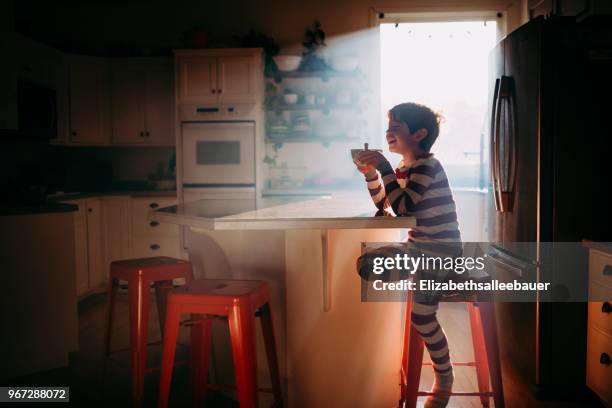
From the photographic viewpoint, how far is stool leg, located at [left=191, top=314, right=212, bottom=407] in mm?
2143

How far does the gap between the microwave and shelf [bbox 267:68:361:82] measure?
1.81 meters

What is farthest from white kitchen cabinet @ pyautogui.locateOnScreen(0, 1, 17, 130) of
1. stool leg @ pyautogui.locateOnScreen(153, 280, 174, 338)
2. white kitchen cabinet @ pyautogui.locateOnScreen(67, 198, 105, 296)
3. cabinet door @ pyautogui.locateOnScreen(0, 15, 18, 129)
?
stool leg @ pyautogui.locateOnScreen(153, 280, 174, 338)

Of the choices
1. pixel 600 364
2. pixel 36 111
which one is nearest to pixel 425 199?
pixel 600 364

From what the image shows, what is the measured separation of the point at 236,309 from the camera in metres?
1.74

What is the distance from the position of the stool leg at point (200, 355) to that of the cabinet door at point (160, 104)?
3.09 metres

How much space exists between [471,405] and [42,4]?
5.05 meters

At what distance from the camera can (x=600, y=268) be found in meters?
2.23

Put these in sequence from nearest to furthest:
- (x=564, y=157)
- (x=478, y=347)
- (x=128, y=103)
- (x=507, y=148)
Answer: (x=478, y=347)
(x=564, y=157)
(x=507, y=148)
(x=128, y=103)

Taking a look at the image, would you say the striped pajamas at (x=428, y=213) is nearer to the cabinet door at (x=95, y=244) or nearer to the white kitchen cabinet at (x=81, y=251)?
the white kitchen cabinet at (x=81, y=251)

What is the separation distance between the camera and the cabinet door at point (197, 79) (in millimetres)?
4582

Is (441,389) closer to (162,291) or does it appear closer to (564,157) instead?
(564,157)

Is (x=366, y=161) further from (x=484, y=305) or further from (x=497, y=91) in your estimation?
(x=497, y=91)

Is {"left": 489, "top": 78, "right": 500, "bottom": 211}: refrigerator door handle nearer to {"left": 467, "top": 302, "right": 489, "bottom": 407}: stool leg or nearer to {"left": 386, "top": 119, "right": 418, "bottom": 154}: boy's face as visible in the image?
{"left": 467, "top": 302, "right": 489, "bottom": 407}: stool leg

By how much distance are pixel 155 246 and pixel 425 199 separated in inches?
129
